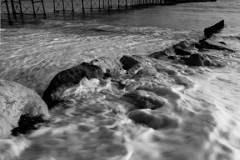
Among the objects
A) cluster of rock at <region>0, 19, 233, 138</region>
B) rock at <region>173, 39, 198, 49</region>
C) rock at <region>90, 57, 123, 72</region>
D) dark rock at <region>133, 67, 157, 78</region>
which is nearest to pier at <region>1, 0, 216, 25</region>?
rock at <region>173, 39, 198, 49</region>

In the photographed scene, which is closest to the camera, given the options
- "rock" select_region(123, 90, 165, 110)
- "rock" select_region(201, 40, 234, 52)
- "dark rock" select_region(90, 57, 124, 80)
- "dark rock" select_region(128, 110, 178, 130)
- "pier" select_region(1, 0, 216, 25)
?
"dark rock" select_region(128, 110, 178, 130)

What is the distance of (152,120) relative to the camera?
9.70 ft

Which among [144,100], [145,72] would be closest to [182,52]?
[145,72]

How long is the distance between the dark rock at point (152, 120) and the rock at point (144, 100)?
252mm

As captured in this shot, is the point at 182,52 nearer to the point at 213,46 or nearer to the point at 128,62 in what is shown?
the point at 213,46

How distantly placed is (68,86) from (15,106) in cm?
122

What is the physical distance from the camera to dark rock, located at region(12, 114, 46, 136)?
2.68 meters

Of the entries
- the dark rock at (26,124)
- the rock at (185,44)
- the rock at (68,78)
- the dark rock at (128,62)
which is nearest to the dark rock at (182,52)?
the rock at (185,44)

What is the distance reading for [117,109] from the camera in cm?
332

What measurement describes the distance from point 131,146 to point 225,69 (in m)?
4.33

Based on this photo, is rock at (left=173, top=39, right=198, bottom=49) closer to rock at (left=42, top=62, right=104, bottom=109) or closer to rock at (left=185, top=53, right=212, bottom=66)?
rock at (left=185, top=53, right=212, bottom=66)

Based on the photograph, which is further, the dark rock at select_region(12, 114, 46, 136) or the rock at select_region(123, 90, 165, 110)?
the rock at select_region(123, 90, 165, 110)

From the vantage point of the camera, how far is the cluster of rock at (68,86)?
2734mm

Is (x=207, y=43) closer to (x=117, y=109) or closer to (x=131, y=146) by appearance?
(x=117, y=109)
